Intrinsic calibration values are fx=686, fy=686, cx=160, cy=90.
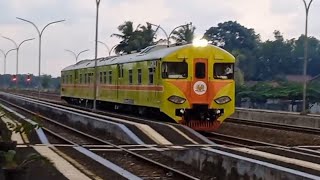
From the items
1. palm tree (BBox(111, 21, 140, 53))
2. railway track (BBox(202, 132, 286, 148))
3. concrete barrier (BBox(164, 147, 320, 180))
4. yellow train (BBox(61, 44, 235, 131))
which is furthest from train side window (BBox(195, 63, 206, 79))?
palm tree (BBox(111, 21, 140, 53))

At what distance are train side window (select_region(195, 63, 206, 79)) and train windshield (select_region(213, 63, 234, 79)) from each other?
44 cm

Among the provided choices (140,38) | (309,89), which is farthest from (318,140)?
(140,38)

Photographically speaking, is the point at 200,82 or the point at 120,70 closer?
the point at 200,82

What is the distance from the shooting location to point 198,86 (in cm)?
A: 2536

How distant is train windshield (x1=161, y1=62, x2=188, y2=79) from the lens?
993 inches

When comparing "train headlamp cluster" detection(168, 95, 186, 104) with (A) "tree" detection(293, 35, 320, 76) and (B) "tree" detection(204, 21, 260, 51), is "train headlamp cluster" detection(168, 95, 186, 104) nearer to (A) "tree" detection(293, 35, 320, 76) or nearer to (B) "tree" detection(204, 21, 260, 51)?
(A) "tree" detection(293, 35, 320, 76)

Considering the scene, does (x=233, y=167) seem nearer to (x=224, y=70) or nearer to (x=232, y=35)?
(x=224, y=70)

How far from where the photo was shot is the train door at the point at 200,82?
83.0 feet

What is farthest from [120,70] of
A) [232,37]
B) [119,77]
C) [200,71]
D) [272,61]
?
[232,37]

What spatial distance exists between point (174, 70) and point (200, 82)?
106cm

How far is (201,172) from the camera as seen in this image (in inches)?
575

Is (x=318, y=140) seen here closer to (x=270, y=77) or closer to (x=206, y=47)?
(x=206, y=47)

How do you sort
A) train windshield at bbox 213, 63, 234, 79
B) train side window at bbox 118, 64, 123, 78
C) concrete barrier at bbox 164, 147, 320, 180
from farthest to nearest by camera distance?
train side window at bbox 118, 64, 123, 78 → train windshield at bbox 213, 63, 234, 79 → concrete barrier at bbox 164, 147, 320, 180

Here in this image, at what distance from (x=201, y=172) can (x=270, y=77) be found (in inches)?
3500
